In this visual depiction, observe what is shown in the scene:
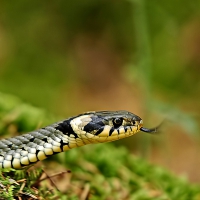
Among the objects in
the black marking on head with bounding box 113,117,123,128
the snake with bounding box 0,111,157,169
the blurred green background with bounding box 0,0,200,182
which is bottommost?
the snake with bounding box 0,111,157,169

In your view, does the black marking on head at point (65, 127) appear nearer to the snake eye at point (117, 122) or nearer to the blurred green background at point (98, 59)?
the snake eye at point (117, 122)

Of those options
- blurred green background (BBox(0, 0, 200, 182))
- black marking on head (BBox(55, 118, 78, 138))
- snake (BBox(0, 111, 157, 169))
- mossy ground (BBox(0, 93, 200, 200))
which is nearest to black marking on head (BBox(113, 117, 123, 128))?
snake (BBox(0, 111, 157, 169))

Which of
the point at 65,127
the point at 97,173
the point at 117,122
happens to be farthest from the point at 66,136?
the point at 97,173

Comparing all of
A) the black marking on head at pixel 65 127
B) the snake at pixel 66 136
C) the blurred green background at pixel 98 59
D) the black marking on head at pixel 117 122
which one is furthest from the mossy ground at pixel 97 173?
the blurred green background at pixel 98 59

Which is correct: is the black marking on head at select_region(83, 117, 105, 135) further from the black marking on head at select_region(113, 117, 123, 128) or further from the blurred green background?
the blurred green background

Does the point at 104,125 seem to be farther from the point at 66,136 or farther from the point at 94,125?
the point at 66,136
